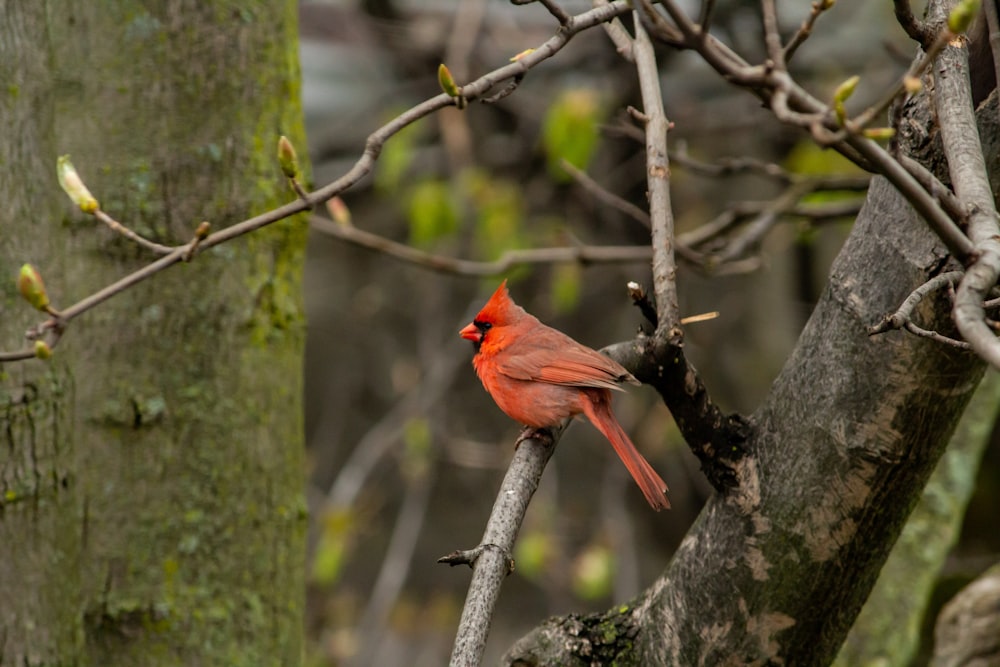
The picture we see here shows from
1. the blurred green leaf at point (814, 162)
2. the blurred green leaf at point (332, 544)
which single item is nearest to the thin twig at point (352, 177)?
the blurred green leaf at point (814, 162)

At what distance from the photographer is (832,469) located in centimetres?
197

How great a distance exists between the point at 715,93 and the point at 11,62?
217 inches

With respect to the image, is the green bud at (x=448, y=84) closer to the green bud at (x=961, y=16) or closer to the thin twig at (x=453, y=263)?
the green bud at (x=961, y=16)

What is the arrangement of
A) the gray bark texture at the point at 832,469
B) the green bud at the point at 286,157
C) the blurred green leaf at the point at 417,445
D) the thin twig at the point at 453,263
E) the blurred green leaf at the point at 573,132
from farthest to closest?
the blurred green leaf at the point at 417,445
the blurred green leaf at the point at 573,132
the thin twig at the point at 453,263
the green bud at the point at 286,157
the gray bark texture at the point at 832,469

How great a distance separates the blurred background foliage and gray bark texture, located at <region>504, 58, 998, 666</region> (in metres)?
3.24

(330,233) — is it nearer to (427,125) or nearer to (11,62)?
(11,62)

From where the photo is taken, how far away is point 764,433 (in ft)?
A: 6.83

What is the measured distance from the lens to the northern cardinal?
3.07 metres

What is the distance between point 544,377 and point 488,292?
3854 mm

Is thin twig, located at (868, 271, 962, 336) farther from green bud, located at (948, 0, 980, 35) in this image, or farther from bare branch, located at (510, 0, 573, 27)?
bare branch, located at (510, 0, 573, 27)

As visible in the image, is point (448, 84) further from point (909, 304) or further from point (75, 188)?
point (909, 304)

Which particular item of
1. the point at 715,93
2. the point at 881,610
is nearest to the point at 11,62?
the point at 881,610

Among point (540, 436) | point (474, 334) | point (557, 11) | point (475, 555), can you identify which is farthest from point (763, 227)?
point (475, 555)

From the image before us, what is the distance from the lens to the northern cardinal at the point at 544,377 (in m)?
3.07
